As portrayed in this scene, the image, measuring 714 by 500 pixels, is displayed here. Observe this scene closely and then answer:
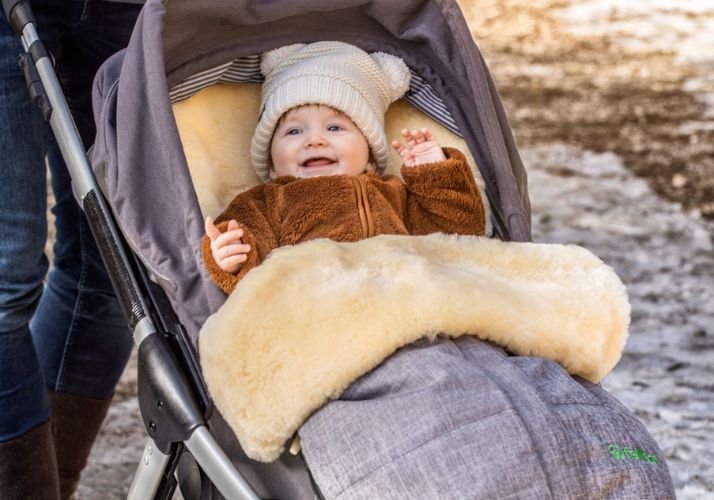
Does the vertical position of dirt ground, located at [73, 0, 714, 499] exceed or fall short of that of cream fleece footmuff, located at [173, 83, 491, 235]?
it falls short

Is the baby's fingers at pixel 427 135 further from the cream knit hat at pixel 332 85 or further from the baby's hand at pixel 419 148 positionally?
the cream knit hat at pixel 332 85

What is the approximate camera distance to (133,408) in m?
3.23

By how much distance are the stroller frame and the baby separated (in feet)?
0.71

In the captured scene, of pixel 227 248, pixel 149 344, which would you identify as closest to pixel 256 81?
pixel 227 248

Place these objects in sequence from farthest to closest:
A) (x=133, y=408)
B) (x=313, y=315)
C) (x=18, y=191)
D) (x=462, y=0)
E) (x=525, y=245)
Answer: (x=462, y=0), (x=133, y=408), (x=18, y=191), (x=525, y=245), (x=313, y=315)

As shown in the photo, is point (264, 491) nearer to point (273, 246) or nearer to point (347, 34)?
point (273, 246)

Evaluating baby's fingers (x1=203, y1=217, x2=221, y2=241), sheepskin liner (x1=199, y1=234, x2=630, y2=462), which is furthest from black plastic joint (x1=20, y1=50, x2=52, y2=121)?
sheepskin liner (x1=199, y1=234, x2=630, y2=462)

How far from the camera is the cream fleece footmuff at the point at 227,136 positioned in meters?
2.27

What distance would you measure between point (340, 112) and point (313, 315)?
0.77 m

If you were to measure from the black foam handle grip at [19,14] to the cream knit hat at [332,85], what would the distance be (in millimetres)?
513

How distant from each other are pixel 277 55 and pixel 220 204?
37 cm

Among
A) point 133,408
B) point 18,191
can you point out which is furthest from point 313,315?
point 133,408

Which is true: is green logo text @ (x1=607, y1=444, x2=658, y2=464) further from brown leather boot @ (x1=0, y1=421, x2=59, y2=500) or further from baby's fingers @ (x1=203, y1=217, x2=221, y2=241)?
brown leather boot @ (x1=0, y1=421, x2=59, y2=500)

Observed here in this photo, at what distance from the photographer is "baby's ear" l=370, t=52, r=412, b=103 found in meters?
2.38
